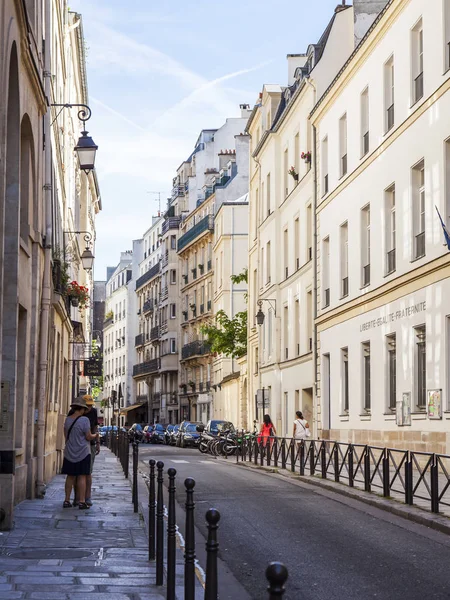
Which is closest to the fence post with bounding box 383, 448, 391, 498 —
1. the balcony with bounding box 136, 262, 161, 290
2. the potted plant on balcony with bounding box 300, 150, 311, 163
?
the potted plant on balcony with bounding box 300, 150, 311, 163

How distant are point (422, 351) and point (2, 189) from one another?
1492 centimetres

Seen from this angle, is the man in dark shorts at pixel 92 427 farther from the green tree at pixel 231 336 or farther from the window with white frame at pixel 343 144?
the green tree at pixel 231 336

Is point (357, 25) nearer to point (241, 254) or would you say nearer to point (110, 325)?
point (241, 254)

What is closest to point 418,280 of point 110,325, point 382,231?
point 382,231

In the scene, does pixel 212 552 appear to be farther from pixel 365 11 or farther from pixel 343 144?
pixel 365 11

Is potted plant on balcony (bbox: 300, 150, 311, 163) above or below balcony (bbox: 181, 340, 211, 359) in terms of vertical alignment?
above

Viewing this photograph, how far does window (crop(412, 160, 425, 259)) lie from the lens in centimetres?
2498

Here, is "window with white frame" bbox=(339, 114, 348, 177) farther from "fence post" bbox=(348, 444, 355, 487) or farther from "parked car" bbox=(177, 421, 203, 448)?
"parked car" bbox=(177, 421, 203, 448)

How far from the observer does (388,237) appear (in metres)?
27.8

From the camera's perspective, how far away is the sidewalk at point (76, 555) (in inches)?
334

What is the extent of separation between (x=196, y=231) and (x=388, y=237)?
51728mm

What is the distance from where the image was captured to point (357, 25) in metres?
37.5

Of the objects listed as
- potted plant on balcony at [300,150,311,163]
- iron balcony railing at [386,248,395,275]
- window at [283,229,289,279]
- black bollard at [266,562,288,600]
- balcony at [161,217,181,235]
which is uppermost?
balcony at [161,217,181,235]

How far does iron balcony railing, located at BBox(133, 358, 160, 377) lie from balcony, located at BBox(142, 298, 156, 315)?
468cm
